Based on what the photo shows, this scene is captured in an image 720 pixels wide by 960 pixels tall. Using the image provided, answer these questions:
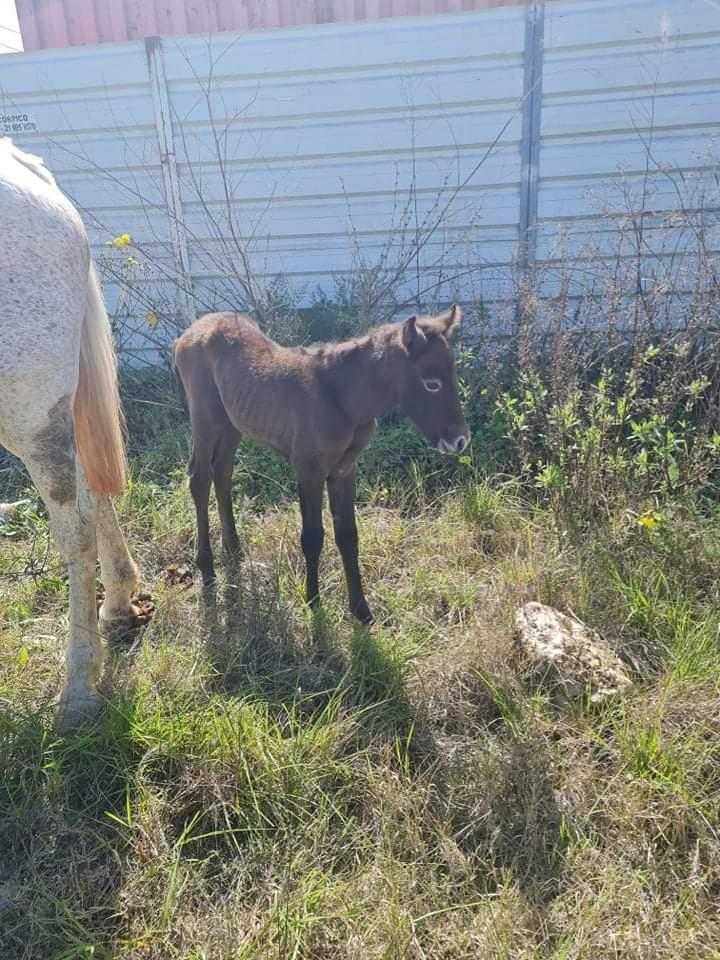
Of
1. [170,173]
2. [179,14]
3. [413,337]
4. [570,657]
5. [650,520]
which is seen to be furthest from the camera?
[179,14]

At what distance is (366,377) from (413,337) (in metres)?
0.28

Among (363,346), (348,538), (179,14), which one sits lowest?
(348,538)

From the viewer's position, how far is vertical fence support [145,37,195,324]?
17.8ft

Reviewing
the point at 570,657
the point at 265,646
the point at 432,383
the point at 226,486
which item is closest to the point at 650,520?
the point at 570,657

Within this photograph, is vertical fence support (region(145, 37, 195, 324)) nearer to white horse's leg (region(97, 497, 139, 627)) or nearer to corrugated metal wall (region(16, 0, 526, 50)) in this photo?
corrugated metal wall (region(16, 0, 526, 50))

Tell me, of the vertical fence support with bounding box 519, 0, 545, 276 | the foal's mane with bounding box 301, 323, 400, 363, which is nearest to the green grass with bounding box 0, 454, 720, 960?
the foal's mane with bounding box 301, 323, 400, 363

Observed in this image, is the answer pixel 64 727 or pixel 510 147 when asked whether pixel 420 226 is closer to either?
pixel 510 147

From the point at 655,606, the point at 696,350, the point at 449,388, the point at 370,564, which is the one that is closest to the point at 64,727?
the point at 370,564

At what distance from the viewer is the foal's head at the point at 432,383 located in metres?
2.63

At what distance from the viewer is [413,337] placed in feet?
8.59

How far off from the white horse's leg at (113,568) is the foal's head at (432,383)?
4.60 feet

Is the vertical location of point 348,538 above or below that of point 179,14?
below

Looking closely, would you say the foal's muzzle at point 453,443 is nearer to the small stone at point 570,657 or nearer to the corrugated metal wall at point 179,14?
the small stone at point 570,657

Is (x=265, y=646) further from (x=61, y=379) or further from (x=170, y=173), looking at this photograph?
(x=170, y=173)
